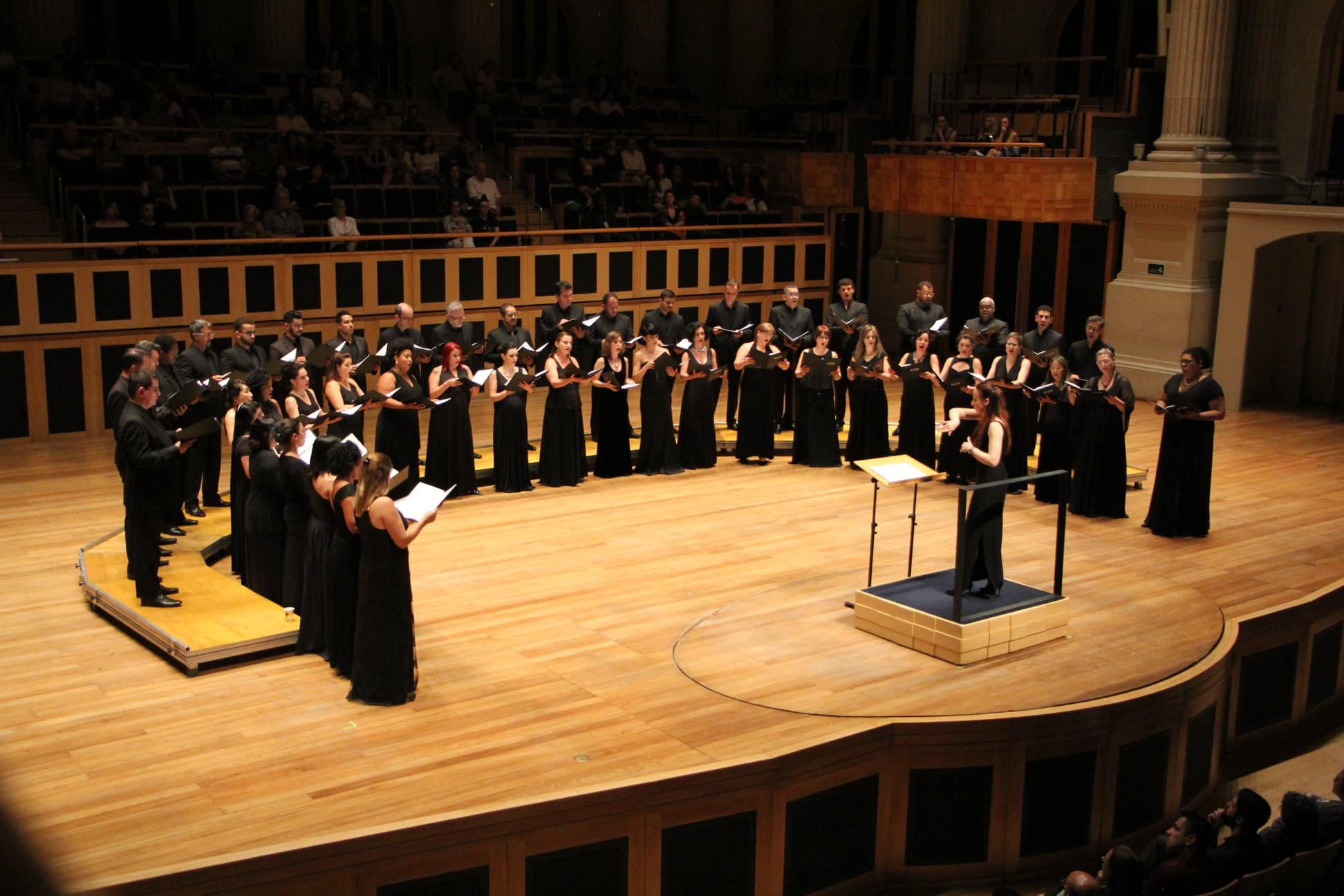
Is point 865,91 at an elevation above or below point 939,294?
above

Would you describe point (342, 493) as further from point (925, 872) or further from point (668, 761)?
point (925, 872)

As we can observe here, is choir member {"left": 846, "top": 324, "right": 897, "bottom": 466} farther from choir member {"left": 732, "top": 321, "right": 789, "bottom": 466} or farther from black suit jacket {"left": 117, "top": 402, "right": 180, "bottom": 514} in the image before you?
black suit jacket {"left": 117, "top": 402, "right": 180, "bottom": 514}

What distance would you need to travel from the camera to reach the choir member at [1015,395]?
32.7 ft

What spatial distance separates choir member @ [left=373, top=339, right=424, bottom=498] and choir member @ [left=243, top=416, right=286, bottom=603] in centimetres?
Result: 166

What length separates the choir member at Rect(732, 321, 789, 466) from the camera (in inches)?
418

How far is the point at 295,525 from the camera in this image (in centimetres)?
688

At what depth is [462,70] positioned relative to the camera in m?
16.6

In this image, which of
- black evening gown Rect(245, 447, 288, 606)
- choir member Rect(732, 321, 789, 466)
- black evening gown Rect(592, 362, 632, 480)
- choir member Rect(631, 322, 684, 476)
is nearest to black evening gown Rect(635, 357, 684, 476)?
choir member Rect(631, 322, 684, 476)

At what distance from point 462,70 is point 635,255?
415cm

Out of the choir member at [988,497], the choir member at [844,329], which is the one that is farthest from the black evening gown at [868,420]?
the choir member at [988,497]

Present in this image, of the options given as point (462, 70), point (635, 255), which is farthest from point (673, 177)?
point (462, 70)

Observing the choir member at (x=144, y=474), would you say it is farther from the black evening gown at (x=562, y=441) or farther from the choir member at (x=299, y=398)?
the black evening gown at (x=562, y=441)

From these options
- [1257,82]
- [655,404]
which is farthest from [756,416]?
[1257,82]

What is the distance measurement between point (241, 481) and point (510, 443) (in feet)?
8.43
